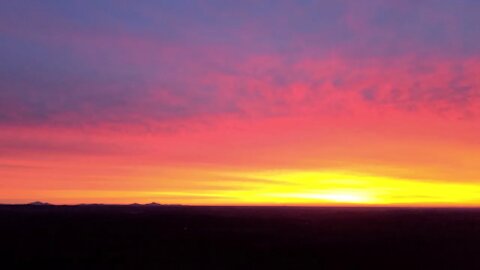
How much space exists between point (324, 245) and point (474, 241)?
15165 mm

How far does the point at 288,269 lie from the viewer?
1286 inches

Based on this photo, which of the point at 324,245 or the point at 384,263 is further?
the point at 324,245

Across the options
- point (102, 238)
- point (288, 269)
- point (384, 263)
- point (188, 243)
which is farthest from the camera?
point (102, 238)

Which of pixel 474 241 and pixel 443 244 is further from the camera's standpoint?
pixel 474 241

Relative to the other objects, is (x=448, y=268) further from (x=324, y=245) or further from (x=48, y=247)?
(x=48, y=247)

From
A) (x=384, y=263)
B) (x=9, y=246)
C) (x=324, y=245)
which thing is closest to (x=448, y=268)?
(x=384, y=263)

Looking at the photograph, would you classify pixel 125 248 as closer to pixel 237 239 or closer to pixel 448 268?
pixel 237 239

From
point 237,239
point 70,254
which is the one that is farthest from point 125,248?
point 237,239

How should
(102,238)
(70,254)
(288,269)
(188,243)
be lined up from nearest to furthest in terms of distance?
(288,269) < (70,254) < (188,243) < (102,238)

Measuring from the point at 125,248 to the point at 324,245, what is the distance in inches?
636

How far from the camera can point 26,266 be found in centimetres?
3281

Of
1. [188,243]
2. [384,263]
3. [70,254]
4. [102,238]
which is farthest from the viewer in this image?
[102,238]

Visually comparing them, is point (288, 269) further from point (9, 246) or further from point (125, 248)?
point (9, 246)

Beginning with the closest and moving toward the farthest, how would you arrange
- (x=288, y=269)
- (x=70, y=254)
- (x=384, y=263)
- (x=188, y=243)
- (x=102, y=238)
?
(x=288, y=269) < (x=384, y=263) < (x=70, y=254) < (x=188, y=243) < (x=102, y=238)
